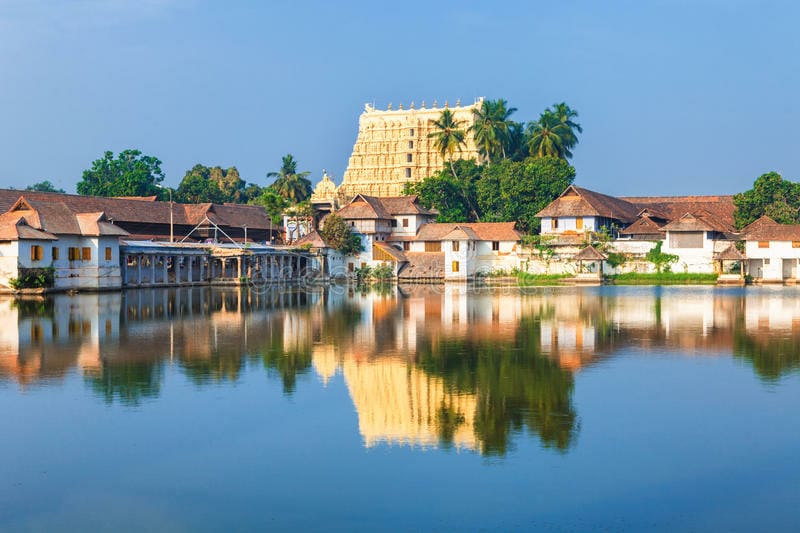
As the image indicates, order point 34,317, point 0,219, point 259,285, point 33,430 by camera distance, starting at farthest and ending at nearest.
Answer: point 259,285 < point 0,219 < point 34,317 < point 33,430

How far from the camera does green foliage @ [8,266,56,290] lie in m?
42.0

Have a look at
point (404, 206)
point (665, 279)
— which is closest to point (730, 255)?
point (665, 279)

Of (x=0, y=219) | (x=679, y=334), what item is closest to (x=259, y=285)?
(x=0, y=219)

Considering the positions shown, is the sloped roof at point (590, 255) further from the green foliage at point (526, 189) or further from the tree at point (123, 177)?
the tree at point (123, 177)

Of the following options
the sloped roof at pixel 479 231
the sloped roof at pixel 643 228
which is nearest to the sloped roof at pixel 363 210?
the sloped roof at pixel 479 231

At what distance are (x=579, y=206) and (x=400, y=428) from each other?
51.2 m

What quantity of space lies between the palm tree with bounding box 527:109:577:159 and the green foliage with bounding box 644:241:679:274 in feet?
62.4

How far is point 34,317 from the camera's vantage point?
3052 cm

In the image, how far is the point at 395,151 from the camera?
95.4m

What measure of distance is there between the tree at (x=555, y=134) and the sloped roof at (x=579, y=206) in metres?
10.8

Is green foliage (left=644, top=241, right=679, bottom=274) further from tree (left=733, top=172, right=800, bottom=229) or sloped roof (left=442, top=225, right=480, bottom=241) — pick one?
sloped roof (left=442, top=225, right=480, bottom=241)

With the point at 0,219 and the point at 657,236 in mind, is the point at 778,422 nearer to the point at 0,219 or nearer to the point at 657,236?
the point at 0,219

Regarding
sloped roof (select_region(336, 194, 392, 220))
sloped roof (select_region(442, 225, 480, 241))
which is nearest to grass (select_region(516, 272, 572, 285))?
sloped roof (select_region(442, 225, 480, 241))

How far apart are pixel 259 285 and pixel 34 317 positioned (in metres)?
26.1
